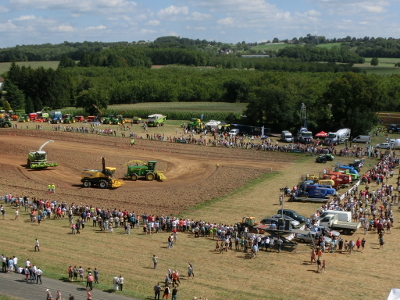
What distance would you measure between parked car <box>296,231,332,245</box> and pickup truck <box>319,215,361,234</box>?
2.18m

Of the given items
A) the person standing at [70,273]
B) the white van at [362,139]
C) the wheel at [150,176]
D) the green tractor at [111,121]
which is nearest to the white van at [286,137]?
the white van at [362,139]

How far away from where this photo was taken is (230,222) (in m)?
36.9

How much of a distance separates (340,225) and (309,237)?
10.2 feet

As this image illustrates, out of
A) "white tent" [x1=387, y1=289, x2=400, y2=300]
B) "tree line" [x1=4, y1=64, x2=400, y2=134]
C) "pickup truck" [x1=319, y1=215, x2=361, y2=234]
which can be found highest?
Answer: "tree line" [x1=4, y1=64, x2=400, y2=134]

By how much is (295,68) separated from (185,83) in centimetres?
5561

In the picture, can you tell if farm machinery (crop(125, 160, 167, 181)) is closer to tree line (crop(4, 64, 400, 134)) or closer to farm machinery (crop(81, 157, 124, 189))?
farm machinery (crop(81, 157, 124, 189))

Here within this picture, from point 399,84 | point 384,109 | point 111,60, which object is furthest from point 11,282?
point 111,60

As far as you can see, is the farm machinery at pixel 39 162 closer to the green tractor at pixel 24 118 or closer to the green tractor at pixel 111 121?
the green tractor at pixel 111 121

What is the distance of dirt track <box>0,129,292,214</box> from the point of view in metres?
43.6

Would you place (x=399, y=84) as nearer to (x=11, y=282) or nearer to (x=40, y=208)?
(x=40, y=208)

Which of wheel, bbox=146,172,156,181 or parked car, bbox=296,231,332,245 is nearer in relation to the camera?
parked car, bbox=296,231,332,245

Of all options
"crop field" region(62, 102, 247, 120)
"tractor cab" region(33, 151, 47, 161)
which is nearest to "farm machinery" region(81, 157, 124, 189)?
"tractor cab" region(33, 151, 47, 161)

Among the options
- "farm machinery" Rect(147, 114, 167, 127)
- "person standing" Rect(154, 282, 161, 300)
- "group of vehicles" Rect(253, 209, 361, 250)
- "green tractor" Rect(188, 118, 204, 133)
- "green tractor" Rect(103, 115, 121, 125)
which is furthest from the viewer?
"green tractor" Rect(103, 115, 121, 125)

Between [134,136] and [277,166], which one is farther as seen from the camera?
[134,136]
